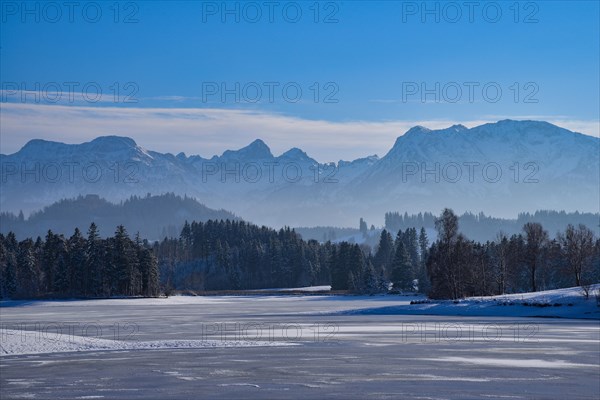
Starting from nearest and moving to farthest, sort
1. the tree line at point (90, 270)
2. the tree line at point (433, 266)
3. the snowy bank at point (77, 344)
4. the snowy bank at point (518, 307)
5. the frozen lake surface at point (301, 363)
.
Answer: the frozen lake surface at point (301, 363) → the snowy bank at point (77, 344) → the snowy bank at point (518, 307) → the tree line at point (433, 266) → the tree line at point (90, 270)

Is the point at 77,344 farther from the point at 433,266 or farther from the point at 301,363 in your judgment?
the point at 433,266

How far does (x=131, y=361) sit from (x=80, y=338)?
10.1 metres

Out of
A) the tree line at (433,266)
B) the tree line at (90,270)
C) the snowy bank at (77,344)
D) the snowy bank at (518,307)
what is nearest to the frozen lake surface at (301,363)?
the snowy bank at (77,344)

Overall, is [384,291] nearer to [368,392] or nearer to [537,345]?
[537,345]

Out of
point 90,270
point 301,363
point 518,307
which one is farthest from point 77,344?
point 90,270

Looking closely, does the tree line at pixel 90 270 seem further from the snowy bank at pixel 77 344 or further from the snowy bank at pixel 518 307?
the snowy bank at pixel 77 344

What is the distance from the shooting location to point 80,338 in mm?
46688

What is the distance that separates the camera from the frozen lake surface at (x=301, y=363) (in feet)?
98.0

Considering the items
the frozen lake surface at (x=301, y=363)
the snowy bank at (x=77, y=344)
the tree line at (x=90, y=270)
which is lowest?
the frozen lake surface at (x=301, y=363)

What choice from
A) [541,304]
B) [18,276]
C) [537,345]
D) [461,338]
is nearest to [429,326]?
[461,338]

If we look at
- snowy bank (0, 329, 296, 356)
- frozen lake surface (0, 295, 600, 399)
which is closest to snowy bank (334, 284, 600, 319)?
frozen lake surface (0, 295, 600, 399)

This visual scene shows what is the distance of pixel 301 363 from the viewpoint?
122 feet

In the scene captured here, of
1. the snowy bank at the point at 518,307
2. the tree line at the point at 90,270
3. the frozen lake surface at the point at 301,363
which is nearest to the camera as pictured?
the frozen lake surface at the point at 301,363

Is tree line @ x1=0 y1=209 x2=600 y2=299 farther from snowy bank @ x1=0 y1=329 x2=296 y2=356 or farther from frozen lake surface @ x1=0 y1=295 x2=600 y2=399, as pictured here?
snowy bank @ x1=0 y1=329 x2=296 y2=356
